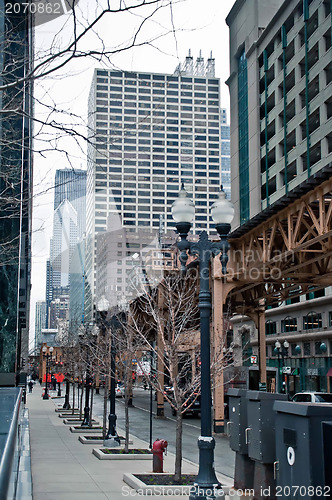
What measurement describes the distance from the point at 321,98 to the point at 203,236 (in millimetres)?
39387

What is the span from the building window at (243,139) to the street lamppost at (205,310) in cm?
5339

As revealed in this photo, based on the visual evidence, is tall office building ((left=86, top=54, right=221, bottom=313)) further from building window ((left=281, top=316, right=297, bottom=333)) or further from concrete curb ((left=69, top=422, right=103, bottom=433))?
concrete curb ((left=69, top=422, right=103, bottom=433))

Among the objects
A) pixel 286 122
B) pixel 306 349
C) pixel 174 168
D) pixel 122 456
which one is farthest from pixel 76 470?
pixel 174 168

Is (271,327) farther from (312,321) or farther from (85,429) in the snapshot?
(85,429)

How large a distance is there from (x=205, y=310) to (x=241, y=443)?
7.87 feet

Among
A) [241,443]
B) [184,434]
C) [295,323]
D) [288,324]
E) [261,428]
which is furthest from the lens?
[288,324]

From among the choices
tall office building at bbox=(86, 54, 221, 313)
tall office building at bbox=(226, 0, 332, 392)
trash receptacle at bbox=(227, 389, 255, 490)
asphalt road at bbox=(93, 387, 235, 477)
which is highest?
tall office building at bbox=(86, 54, 221, 313)

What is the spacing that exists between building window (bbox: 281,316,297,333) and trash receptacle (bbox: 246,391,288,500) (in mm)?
45923

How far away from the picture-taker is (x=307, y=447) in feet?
19.4

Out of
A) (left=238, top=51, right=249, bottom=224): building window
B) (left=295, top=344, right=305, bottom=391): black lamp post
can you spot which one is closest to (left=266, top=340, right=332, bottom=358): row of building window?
(left=295, top=344, right=305, bottom=391): black lamp post

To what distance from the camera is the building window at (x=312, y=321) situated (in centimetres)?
4938

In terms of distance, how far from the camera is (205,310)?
10992 millimetres

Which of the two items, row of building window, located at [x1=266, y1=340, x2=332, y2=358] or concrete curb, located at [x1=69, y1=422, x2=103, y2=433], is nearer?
concrete curb, located at [x1=69, y1=422, x2=103, y2=433]

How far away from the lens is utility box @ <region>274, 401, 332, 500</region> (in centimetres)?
560
